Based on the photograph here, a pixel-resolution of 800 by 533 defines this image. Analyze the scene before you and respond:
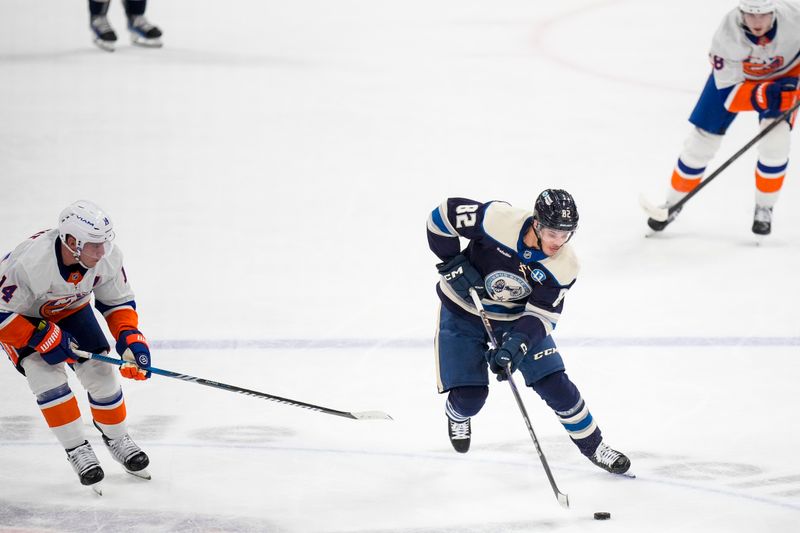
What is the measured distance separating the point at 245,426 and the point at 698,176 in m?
2.97

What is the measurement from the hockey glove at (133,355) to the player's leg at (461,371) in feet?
3.34

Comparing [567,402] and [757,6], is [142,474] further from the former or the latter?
[757,6]

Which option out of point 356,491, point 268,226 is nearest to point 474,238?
point 356,491

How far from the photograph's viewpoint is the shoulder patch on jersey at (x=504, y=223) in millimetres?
3730

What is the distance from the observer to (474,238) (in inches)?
152

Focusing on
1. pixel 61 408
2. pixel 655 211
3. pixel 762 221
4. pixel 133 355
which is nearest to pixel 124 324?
pixel 133 355

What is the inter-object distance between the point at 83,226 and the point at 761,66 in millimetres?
3604

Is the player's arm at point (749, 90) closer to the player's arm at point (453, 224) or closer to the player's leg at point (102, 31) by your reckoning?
the player's arm at point (453, 224)

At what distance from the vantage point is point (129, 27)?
8.62 metres

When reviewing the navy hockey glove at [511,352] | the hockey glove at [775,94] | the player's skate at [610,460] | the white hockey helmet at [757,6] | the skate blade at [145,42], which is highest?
the white hockey helmet at [757,6]

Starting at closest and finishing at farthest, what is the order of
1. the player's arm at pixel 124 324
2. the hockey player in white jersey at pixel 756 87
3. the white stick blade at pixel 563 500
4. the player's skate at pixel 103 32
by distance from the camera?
1. the white stick blade at pixel 563 500
2. the player's arm at pixel 124 324
3. the hockey player in white jersey at pixel 756 87
4. the player's skate at pixel 103 32

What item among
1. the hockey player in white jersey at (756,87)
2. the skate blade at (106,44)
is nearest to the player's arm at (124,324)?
the hockey player in white jersey at (756,87)

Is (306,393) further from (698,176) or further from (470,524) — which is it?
(698,176)

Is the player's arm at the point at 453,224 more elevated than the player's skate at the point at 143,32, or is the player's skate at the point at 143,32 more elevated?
the player's arm at the point at 453,224
